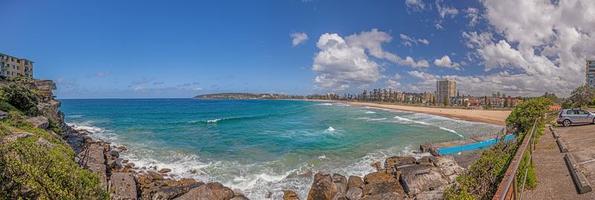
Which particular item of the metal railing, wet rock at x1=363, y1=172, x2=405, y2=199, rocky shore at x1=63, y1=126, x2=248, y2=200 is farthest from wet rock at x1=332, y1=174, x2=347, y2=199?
the metal railing

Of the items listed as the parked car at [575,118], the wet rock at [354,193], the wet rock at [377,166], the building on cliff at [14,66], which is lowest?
the wet rock at [354,193]

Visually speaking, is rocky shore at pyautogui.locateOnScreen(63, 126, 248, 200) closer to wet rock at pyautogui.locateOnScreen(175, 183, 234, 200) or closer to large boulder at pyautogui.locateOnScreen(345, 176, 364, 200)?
wet rock at pyautogui.locateOnScreen(175, 183, 234, 200)

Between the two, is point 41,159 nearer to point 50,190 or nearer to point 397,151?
point 50,190

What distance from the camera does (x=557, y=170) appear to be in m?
9.21

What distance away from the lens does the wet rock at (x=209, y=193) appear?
1299cm

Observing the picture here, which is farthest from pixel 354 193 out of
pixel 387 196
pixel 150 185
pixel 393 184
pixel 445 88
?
pixel 445 88

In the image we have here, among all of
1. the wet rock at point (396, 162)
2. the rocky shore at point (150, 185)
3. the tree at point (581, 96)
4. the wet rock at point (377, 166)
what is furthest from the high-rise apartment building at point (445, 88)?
the rocky shore at point (150, 185)

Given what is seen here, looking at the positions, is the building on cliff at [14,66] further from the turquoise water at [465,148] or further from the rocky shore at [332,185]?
the turquoise water at [465,148]

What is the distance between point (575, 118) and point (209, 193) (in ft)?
83.8

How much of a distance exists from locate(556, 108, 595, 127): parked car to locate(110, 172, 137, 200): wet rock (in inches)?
1114

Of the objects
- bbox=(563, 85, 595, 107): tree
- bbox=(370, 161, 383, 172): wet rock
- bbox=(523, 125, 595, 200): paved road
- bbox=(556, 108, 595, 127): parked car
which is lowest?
bbox=(370, 161, 383, 172): wet rock

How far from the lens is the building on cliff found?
2302 inches

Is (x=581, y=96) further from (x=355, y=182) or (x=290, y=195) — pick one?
(x=290, y=195)

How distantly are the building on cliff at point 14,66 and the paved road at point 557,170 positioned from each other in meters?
73.1
